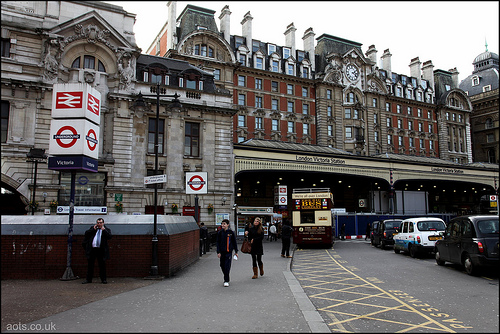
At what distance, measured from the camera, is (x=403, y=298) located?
9172 millimetres

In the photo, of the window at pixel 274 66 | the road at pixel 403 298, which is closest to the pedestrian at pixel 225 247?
the road at pixel 403 298

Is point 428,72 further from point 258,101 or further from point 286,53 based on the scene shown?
point 258,101

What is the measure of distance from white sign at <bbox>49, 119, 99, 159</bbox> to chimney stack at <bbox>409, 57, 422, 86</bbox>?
2670 inches

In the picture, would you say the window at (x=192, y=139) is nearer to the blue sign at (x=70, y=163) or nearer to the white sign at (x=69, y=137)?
the white sign at (x=69, y=137)

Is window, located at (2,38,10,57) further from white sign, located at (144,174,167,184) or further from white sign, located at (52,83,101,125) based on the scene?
white sign, located at (144,174,167,184)

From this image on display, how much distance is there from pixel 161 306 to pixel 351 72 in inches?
2165

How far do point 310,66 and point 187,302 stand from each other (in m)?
51.7

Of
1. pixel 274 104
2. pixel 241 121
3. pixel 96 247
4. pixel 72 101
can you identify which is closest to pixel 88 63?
pixel 72 101

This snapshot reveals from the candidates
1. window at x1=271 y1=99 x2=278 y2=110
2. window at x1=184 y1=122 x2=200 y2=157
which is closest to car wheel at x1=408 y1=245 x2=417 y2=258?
window at x1=184 y1=122 x2=200 y2=157

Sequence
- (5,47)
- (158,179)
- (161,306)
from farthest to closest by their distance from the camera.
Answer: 1. (5,47)
2. (158,179)
3. (161,306)

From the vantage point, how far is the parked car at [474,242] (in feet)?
37.8

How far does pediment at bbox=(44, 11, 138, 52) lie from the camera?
28.3 metres

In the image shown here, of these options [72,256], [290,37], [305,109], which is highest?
[290,37]

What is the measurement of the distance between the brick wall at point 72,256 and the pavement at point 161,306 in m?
0.37
